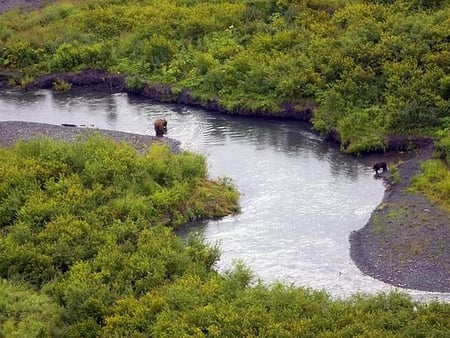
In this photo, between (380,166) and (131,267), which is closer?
(131,267)

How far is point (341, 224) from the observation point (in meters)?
27.3

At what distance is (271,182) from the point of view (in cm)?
3103

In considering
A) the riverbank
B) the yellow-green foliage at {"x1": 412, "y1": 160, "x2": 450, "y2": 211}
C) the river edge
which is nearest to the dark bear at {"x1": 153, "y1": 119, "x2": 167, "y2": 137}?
the riverbank

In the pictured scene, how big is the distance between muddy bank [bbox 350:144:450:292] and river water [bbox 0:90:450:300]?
0.43 meters

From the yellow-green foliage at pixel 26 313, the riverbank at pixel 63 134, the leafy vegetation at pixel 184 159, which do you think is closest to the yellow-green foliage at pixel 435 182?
the leafy vegetation at pixel 184 159

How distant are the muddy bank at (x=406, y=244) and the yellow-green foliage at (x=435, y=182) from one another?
0.41 metres

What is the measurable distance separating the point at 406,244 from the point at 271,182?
7420 mm

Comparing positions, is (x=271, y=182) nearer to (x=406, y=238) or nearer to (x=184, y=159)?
(x=184, y=159)

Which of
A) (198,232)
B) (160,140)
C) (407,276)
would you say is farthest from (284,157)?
(407,276)

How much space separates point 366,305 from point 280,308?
7.24 feet

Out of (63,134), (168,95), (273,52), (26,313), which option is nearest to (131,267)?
(26,313)

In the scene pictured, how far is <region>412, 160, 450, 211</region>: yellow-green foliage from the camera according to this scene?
91.8 feet

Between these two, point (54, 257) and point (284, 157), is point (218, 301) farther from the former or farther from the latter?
point (284, 157)

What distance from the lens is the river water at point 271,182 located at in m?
24.7
